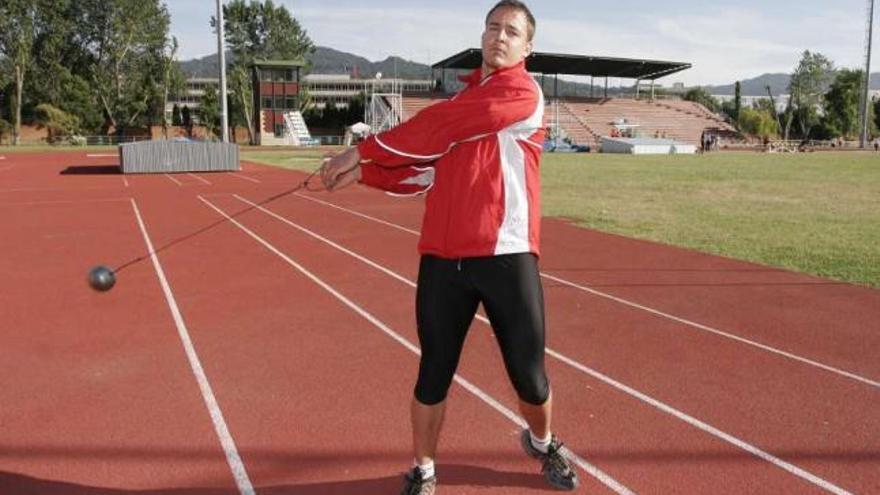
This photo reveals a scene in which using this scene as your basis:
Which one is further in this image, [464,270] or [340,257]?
[340,257]

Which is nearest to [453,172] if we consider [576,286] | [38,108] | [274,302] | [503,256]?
[503,256]

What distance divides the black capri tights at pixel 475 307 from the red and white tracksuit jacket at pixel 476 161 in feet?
0.21

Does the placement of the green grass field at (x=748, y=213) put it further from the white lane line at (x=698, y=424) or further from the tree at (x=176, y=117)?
the tree at (x=176, y=117)

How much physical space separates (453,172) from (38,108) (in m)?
70.2

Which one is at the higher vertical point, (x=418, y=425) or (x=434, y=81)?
(x=434, y=81)

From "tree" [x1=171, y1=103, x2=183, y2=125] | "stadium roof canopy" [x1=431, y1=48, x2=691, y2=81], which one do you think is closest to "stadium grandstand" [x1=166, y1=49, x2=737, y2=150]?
"stadium roof canopy" [x1=431, y1=48, x2=691, y2=81]

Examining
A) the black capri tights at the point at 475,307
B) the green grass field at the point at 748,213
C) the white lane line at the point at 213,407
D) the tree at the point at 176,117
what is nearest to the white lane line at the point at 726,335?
the green grass field at the point at 748,213

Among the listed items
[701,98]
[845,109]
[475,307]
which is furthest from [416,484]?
[701,98]

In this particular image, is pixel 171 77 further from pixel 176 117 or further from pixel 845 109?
pixel 845 109

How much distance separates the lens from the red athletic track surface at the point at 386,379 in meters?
3.58

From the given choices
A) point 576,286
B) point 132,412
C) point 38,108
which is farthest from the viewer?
point 38,108

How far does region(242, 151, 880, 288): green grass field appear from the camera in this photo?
987 centimetres

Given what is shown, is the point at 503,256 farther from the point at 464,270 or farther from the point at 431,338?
the point at 431,338

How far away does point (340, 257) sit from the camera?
938 centimetres
